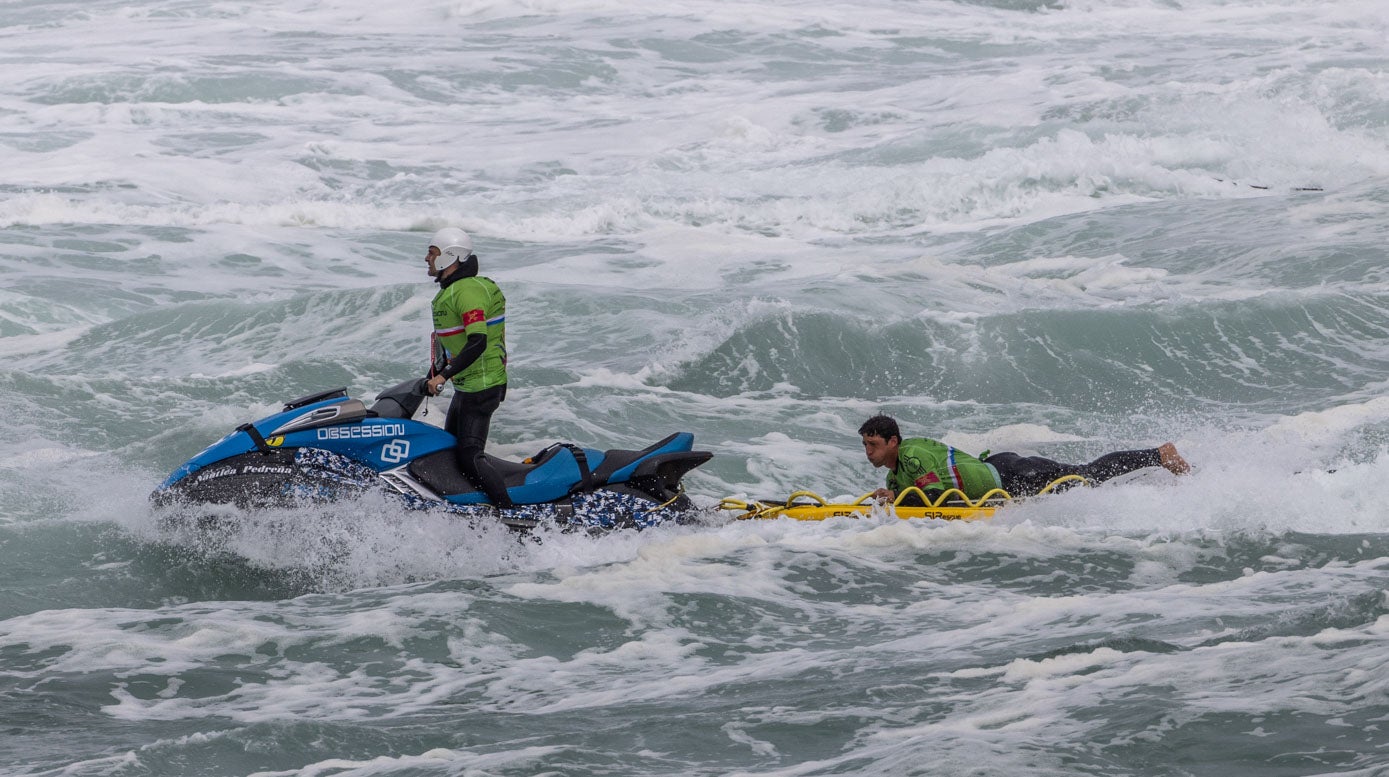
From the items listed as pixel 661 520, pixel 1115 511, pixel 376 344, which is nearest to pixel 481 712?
pixel 661 520

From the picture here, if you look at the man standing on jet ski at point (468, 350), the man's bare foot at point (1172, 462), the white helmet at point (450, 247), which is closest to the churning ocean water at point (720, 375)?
the man's bare foot at point (1172, 462)

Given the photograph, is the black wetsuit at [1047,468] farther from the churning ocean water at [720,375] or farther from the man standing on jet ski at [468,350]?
the man standing on jet ski at [468,350]

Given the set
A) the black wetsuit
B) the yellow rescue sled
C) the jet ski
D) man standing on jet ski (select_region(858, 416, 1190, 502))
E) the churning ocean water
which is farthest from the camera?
the black wetsuit

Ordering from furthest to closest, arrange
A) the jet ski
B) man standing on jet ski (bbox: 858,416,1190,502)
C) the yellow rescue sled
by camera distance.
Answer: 1. man standing on jet ski (bbox: 858,416,1190,502)
2. the yellow rescue sled
3. the jet ski

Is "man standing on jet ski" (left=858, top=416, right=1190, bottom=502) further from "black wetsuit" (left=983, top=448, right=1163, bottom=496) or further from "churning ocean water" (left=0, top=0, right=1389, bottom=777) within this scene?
"churning ocean water" (left=0, top=0, right=1389, bottom=777)

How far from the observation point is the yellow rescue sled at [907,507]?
9.01 m

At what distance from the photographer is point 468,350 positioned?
28.2 ft

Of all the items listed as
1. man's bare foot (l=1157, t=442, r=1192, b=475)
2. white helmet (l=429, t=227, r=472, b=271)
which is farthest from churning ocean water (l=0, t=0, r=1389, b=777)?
white helmet (l=429, t=227, r=472, b=271)

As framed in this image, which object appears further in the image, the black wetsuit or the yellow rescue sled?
the black wetsuit

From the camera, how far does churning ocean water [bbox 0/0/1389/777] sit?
20.6ft

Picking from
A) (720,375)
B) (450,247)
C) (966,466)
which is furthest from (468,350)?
(720,375)

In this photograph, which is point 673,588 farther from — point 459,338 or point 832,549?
point 459,338

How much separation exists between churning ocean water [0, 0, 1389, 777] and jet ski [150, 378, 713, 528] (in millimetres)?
165

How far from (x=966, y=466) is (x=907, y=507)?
0.44 metres
